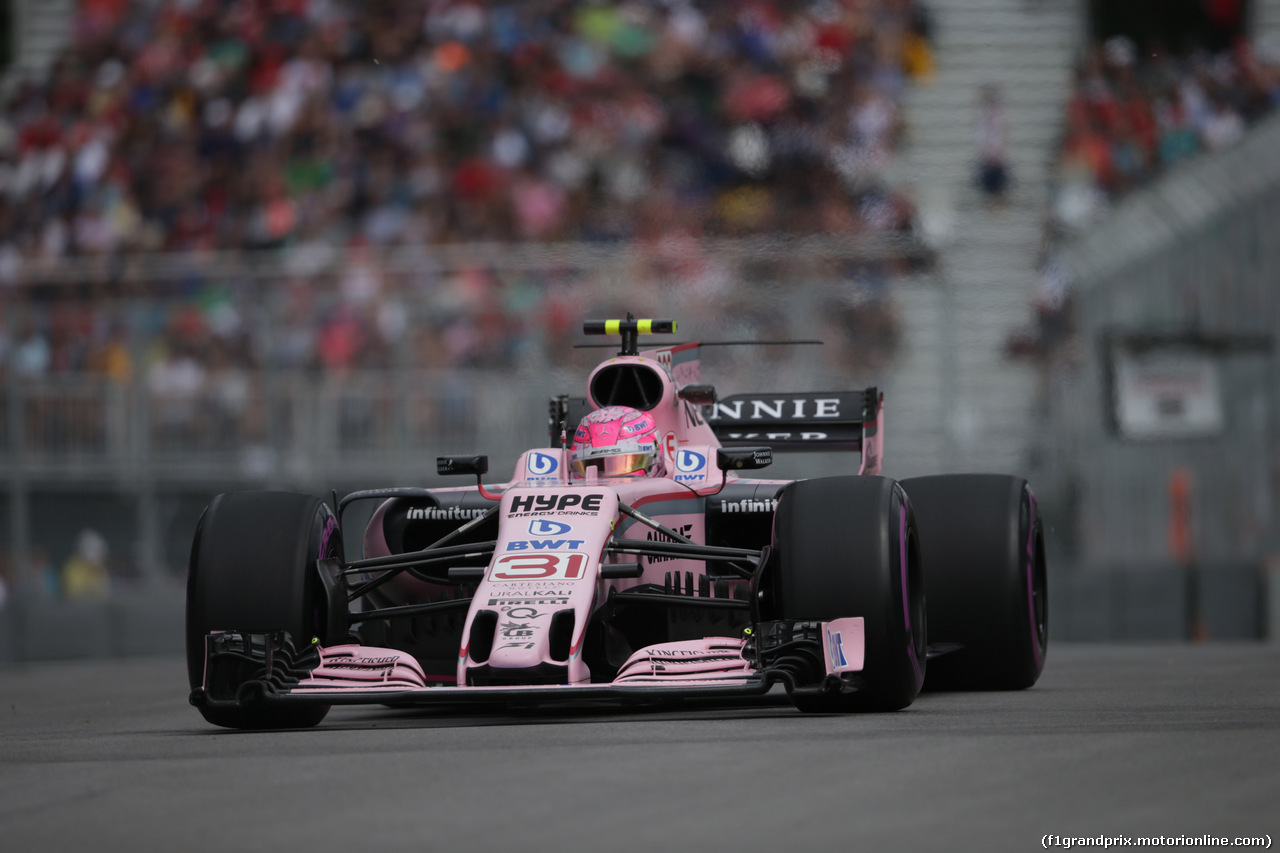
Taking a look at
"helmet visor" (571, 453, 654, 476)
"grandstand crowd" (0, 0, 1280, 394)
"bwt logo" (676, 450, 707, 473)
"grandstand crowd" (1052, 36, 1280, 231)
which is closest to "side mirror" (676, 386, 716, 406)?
"bwt logo" (676, 450, 707, 473)

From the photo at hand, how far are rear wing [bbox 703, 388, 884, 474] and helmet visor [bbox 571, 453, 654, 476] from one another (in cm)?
159

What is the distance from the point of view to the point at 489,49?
746 inches

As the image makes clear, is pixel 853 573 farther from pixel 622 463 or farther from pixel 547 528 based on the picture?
pixel 622 463

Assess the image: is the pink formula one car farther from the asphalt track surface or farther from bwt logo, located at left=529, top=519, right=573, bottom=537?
the asphalt track surface

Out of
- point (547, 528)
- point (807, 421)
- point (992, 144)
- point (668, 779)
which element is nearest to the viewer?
point (668, 779)

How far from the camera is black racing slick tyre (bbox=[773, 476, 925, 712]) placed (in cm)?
660

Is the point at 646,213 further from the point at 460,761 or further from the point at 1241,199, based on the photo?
the point at 460,761

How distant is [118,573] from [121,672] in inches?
53.1

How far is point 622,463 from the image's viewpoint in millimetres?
7961

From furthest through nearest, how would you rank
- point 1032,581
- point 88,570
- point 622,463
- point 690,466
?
point 88,570 → point 1032,581 → point 690,466 → point 622,463

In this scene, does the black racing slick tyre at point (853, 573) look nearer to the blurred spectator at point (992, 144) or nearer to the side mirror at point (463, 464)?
the side mirror at point (463, 464)

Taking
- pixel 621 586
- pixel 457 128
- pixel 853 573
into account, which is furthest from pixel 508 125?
pixel 853 573

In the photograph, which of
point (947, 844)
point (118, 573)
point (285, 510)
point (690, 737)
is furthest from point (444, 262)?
point (947, 844)

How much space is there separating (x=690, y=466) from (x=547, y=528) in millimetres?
1257
